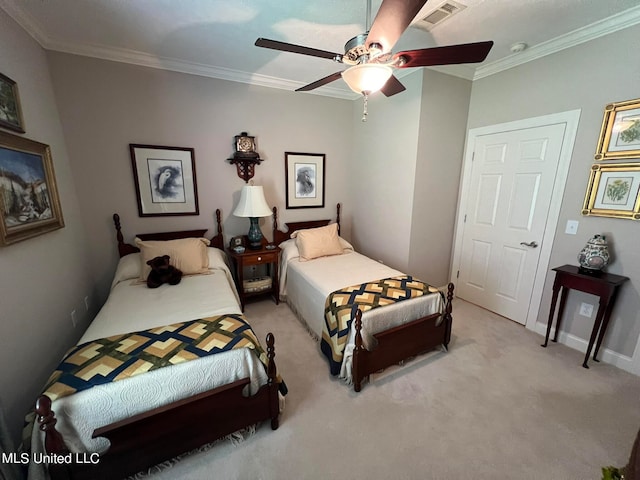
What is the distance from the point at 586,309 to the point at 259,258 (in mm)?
3125

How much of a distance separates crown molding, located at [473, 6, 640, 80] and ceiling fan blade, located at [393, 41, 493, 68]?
1499mm

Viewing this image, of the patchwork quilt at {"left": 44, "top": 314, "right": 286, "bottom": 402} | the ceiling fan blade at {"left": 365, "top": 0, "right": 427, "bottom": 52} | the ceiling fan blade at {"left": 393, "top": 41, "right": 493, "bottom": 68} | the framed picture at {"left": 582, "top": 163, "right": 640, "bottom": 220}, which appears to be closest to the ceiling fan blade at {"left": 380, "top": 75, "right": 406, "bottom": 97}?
the ceiling fan blade at {"left": 393, "top": 41, "right": 493, "bottom": 68}

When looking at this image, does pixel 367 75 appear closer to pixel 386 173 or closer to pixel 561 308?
pixel 386 173

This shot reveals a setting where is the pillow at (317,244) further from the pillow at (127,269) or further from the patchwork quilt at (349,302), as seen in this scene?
the pillow at (127,269)

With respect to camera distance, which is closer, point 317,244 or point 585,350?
point 585,350

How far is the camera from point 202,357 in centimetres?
138

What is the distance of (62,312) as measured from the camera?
200 cm

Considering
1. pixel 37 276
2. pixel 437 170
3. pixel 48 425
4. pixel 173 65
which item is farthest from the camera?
pixel 437 170

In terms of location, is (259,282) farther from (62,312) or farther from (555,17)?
(555,17)

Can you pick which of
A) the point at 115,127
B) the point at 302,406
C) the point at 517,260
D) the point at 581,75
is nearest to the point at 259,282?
the point at 302,406

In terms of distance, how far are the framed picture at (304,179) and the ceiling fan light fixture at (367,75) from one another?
1990 millimetres

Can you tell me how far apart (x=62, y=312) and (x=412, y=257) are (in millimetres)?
3276

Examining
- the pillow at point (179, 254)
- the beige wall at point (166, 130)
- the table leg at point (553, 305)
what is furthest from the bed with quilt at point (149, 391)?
the table leg at point (553, 305)

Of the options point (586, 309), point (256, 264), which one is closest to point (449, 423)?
point (586, 309)
